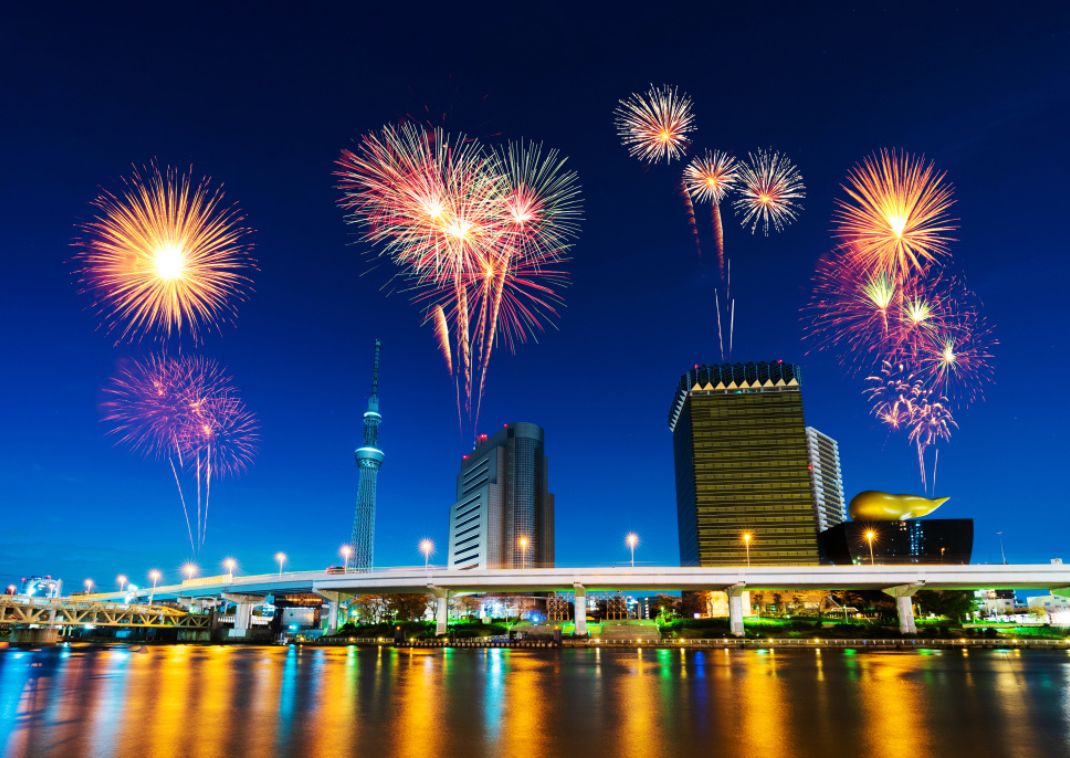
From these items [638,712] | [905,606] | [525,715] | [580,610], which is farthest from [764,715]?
[905,606]

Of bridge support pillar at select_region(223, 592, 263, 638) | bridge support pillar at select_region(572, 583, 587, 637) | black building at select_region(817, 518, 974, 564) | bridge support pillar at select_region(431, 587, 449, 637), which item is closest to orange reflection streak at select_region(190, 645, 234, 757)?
bridge support pillar at select_region(431, 587, 449, 637)

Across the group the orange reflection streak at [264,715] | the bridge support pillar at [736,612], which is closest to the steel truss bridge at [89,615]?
the orange reflection streak at [264,715]

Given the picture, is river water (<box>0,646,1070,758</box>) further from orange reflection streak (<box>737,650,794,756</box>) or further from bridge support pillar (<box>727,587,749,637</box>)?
bridge support pillar (<box>727,587,749,637</box>)

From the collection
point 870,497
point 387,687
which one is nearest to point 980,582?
point 870,497

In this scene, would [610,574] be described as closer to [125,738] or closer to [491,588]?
[491,588]

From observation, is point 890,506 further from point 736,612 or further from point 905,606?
point 736,612

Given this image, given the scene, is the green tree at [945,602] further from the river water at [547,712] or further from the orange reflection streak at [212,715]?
the orange reflection streak at [212,715]

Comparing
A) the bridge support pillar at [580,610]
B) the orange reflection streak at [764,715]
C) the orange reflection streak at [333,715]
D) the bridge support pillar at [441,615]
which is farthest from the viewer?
the bridge support pillar at [441,615]
